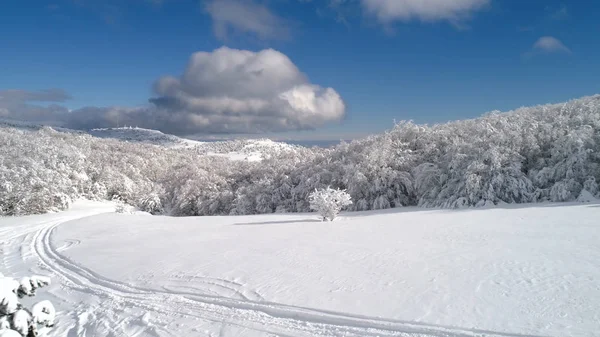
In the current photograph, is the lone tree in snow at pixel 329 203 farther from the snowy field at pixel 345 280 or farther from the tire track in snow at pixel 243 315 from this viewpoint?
the tire track in snow at pixel 243 315

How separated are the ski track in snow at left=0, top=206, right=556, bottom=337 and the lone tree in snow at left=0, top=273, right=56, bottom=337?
Result: 2735 millimetres

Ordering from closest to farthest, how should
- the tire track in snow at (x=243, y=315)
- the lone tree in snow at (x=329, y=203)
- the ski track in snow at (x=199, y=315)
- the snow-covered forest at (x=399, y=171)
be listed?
the tire track in snow at (x=243, y=315), the ski track in snow at (x=199, y=315), the lone tree in snow at (x=329, y=203), the snow-covered forest at (x=399, y=171)

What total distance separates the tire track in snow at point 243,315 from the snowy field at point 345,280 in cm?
3

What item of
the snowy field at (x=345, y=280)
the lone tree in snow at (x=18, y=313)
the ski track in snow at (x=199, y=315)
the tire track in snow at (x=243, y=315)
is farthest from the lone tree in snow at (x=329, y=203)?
the lone tree in snow at (x=18, y=313)

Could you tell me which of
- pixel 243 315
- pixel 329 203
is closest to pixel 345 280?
pixel 243 315

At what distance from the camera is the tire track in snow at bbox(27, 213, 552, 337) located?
5.34 metres

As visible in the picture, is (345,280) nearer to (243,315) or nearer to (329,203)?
(243,315)

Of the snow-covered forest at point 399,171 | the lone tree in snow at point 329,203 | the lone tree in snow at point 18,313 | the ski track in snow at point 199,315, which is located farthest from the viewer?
the snow-covered forest at point 399,171

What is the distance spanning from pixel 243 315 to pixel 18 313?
376cm

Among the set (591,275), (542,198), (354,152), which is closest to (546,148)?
(542,198)

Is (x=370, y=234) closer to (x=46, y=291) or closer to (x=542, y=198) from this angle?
(x=46, y=291)

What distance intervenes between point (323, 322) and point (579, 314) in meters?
4.13

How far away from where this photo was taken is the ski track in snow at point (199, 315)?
547cm

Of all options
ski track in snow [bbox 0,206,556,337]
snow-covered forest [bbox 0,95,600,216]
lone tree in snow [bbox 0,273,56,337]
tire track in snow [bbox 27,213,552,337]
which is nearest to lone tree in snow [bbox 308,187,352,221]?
snow-covered forest [bbox 0,95,600,216]
